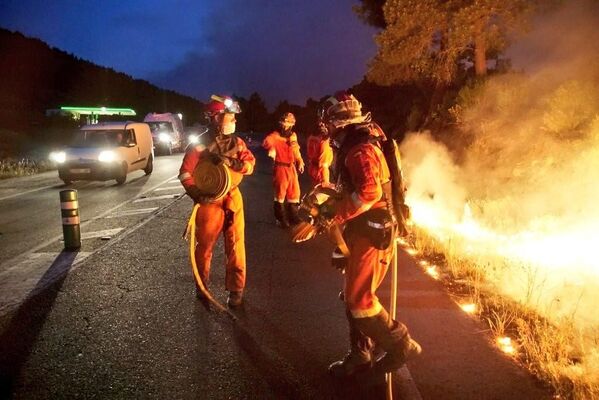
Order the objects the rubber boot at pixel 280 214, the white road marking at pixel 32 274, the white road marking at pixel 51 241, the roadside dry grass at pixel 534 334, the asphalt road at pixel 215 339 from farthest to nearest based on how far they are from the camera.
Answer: the rubber boot at pixel 280 214, the white road marking at pixel 51 241, the white road marking at pixel 32 274, the asphalt road at pixel 215 339, the roadside dry grass at pixel 534 334

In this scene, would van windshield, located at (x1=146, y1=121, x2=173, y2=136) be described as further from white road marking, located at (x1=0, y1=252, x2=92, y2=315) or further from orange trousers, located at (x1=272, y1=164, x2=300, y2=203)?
white road marking, located at (x1=0, y1=252, x2=92, y2=315)

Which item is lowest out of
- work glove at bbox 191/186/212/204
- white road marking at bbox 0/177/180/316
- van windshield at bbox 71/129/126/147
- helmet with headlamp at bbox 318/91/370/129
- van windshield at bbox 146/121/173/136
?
white road marking at bbox 0/177/180/316

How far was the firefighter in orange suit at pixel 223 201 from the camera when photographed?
4.79 m

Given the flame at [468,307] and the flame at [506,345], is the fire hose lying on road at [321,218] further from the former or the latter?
the flame at [468,307]

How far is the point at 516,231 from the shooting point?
758 centimetres

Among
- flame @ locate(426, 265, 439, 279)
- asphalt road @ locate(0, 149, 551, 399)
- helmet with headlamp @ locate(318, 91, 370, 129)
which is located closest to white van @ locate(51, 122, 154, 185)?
asphalt road @ locate(0, 149, 551, 399)

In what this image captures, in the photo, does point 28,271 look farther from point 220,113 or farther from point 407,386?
point 407,386

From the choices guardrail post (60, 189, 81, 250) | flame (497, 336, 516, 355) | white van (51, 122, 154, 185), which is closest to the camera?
flame (497, 336, 516, 355)

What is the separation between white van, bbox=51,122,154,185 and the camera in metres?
14.5

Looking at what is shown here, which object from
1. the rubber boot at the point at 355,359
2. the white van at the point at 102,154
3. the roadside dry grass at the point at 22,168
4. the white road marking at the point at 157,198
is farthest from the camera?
the roadside dry grass at the point at 22,168

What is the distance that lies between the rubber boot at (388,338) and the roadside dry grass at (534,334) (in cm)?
101

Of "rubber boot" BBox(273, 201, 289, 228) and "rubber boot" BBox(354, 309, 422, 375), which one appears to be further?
"rubber boot" BBox(273, 201, 289, 228)

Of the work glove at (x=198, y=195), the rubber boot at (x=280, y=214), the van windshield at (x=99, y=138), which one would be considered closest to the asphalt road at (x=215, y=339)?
the work glove at (x=198, y=195)

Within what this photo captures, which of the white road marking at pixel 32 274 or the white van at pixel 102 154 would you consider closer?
the white road marking at pixel 32 274
